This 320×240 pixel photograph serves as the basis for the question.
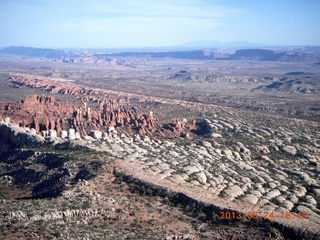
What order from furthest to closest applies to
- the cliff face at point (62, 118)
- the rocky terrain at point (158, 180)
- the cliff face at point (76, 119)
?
the cliff face at point (76, 119), the cliff face at point (62, 118), the rocky terrain at point (158, 180)

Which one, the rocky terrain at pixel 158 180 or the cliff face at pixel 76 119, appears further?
the cliff face at pixel 76 119

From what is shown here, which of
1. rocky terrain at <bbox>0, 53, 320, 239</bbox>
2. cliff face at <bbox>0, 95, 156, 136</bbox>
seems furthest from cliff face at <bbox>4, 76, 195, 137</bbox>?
rocky terrain at <bbox>0, 53, 320, 239</bbox>

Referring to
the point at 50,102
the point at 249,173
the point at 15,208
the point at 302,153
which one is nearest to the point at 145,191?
the point at 15,208

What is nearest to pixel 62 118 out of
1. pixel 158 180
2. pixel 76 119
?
pixel 76 119

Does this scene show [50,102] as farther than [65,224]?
Yes

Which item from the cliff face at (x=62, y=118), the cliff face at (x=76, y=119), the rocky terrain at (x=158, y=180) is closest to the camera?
the rocky terrain at (x=158, y=180)

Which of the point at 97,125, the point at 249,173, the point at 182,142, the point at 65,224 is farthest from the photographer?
the point at 97,125

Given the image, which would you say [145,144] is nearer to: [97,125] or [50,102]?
[97,125]

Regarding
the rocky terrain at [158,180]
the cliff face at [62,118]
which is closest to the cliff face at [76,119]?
the cliff face at [62,118]

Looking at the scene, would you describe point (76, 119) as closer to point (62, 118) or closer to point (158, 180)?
point (62, 118)

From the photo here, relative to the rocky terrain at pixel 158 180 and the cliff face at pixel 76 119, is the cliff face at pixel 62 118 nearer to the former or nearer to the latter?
the cliff face at pixel 76 119

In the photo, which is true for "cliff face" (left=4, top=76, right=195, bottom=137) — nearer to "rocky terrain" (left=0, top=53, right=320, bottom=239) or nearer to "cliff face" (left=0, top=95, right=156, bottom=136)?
"cliff face" (left=0, top=95, right=156, bottom=136)
